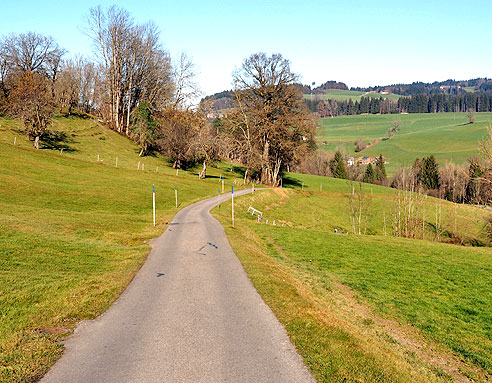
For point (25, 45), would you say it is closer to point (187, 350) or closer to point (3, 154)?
point (3, 154)

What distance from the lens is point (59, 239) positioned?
19828mm

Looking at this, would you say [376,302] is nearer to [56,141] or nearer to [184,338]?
[184,338]

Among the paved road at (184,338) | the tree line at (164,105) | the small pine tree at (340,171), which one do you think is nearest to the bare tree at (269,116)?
the tree line at (164,105)

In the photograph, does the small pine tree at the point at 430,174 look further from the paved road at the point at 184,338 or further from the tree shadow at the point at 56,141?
the paved road at the point at 184,338

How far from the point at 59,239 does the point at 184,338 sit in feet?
47.7

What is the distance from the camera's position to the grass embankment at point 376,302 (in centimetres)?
841

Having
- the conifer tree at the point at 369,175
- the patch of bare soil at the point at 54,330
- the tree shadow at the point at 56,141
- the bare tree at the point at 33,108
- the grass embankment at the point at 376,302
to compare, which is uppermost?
the bare tree at the point at 33,108

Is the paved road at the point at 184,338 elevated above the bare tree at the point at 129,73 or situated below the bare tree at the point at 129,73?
below

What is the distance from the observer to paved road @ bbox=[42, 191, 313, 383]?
7164mm

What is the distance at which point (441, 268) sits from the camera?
75.6 ft

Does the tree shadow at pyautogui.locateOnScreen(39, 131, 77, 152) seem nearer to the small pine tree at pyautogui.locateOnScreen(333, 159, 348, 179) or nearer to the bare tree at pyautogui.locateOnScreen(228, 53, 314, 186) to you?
the bare tree at pyautogui.locateOnScreen(228, 53, 314, 186)

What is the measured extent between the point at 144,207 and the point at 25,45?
258 ft

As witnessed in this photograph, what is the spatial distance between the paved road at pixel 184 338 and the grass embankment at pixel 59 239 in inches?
29.7

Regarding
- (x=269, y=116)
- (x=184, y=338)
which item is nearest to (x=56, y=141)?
(x=269, y=116)
